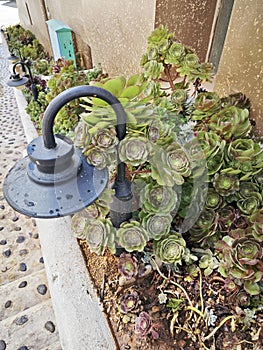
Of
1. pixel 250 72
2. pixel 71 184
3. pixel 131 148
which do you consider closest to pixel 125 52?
pixel 250 72

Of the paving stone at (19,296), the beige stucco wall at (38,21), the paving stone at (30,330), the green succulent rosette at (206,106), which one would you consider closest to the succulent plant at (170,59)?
the green succulent rosette at (206,106)

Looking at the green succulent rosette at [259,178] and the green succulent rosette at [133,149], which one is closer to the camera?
the green succulent rosette at [133,149]

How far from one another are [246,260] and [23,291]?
1474 millimetres

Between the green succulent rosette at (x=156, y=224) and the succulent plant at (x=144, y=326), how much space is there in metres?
0.26

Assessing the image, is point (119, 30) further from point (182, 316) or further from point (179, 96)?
point (182, 316)

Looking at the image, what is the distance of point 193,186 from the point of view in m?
0.90

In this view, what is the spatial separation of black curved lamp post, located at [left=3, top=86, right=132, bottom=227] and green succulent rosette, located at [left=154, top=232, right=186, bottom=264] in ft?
1.20

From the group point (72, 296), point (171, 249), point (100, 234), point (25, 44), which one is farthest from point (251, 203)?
point (25, 44)

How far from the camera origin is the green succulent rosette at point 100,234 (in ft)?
2.82

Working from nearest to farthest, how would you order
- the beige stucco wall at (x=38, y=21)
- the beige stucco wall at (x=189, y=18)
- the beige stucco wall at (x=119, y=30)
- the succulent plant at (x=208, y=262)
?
the succulent plant at (x=208, y=262) < the beige stucco wall at (x=189, y=18) < the beige stucco wall at (x=119, y=30) < the beige stucco wall at (x=38, y=21)

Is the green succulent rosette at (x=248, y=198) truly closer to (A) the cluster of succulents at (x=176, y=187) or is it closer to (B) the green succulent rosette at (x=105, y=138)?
(A) the cluster of succulents at (x=176, y=187)

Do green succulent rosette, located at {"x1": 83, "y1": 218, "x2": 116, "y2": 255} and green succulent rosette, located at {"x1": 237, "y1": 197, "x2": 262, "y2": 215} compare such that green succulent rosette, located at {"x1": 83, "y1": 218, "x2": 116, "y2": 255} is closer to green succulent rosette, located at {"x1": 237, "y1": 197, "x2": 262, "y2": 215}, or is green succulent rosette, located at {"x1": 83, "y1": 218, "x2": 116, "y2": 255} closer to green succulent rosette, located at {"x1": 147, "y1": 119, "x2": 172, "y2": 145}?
green succulent rosette, located at {"x1": 147, "y1": 119, "x2": 172, "y2": 145}

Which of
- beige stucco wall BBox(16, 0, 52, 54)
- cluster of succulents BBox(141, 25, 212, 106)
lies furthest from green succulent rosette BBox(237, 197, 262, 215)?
beige stucco wall BBox(16, 0, 52, 54)

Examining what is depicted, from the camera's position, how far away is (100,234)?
2.82 feet
